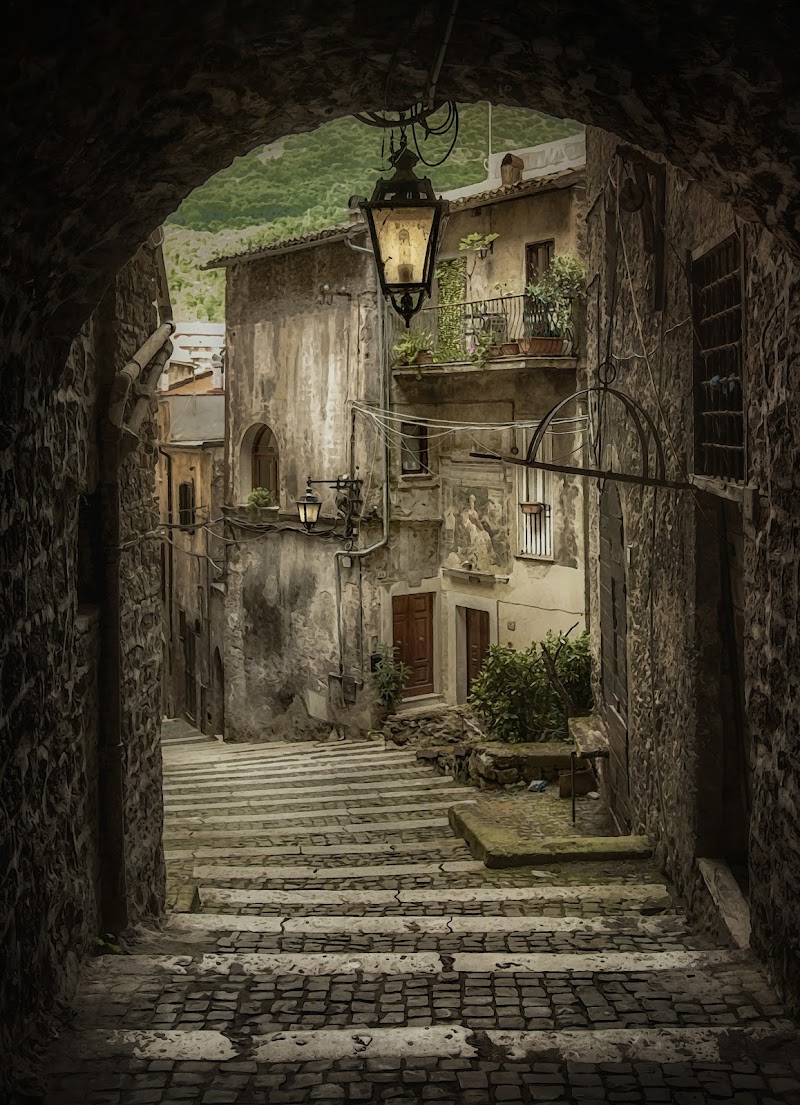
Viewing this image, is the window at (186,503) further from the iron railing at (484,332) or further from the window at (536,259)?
the window at (536,259)

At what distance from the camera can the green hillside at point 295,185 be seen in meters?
37.7

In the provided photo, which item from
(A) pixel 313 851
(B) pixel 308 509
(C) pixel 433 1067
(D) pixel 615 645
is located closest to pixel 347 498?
(B) pixel 308 509

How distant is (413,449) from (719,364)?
505 inches

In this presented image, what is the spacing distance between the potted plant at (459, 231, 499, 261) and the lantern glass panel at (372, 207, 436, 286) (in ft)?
38.6

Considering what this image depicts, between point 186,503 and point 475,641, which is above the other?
point 186,503

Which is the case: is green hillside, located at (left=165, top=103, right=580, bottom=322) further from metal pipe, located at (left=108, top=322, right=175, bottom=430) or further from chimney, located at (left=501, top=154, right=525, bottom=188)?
metal pipe, located at (left=108, top=322, right=175, bottom=430)

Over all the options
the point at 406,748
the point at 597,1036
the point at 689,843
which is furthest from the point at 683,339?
the point at 406,748

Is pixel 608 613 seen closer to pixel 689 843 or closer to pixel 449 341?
pixel 689 843

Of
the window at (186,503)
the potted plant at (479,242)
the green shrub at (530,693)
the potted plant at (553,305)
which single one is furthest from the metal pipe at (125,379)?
the window at (186,503)

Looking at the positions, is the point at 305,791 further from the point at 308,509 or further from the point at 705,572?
the point at 705,572

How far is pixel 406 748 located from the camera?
16609mm

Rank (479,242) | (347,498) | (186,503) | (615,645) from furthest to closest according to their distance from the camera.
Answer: (186,503) < (347,498) < (479,242) < (615,645)

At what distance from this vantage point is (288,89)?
3.82m

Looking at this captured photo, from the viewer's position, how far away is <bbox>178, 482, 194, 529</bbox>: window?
24777 millimetres
